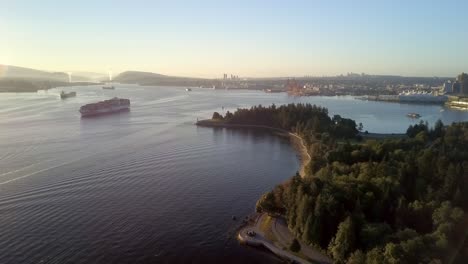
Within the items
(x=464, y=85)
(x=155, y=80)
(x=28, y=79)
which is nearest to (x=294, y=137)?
(x=464, y=85)

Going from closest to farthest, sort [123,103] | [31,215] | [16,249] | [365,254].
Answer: [365,254], [16,249], [31,215], [123,103]

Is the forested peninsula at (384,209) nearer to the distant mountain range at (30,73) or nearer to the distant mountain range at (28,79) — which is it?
the distant mountain range at (28,79)

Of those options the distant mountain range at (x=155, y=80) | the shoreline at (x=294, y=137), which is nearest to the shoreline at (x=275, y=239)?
the shoreline at (x=294, y=137)

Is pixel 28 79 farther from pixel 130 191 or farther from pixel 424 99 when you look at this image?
pixel 130 191

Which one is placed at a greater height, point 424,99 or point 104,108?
point 104,108

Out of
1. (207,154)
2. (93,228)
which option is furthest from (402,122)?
(93,228)

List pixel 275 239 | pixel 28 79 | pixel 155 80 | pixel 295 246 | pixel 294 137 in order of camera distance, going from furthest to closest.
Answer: pixel 155 80
pixel 28 79
pixel 294 137
pixel 275 239
pixel 295 246

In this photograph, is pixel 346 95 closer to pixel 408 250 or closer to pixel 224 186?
pixel 224 186
